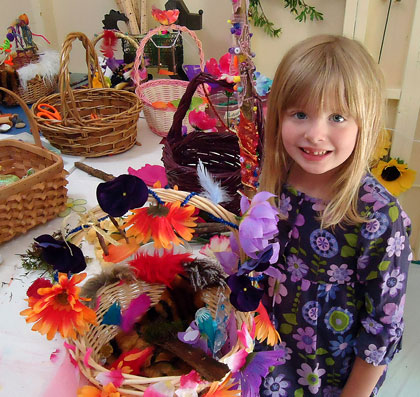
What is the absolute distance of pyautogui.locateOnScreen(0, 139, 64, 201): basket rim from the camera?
86cm

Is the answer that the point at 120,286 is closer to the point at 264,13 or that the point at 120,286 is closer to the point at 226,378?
the point at 226,378

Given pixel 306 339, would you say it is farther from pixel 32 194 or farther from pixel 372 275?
pixel 32 194

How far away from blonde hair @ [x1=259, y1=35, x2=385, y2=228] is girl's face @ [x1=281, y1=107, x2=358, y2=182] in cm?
1

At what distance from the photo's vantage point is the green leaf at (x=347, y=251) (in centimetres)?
62

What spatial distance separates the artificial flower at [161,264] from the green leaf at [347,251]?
0.27 m

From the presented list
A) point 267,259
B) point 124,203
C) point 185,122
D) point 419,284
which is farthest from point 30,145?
point 419,284

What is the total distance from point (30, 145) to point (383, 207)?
0.85m

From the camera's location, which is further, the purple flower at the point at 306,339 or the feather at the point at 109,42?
the feather at the point at 109,42

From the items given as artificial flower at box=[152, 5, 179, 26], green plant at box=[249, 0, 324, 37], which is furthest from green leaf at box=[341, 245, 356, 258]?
green plant at box=[249, 0, 324, 37]

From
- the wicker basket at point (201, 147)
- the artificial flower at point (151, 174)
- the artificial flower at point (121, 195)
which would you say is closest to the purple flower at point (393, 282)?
the artificial flower at point (121, 195)

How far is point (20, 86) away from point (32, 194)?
2.95ft

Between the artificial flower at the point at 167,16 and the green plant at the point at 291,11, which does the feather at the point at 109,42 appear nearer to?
the artificial flower at the point at 167,16

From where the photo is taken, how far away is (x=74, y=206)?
3.44 feet

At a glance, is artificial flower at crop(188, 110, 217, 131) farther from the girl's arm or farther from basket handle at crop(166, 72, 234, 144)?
the girl's arm
